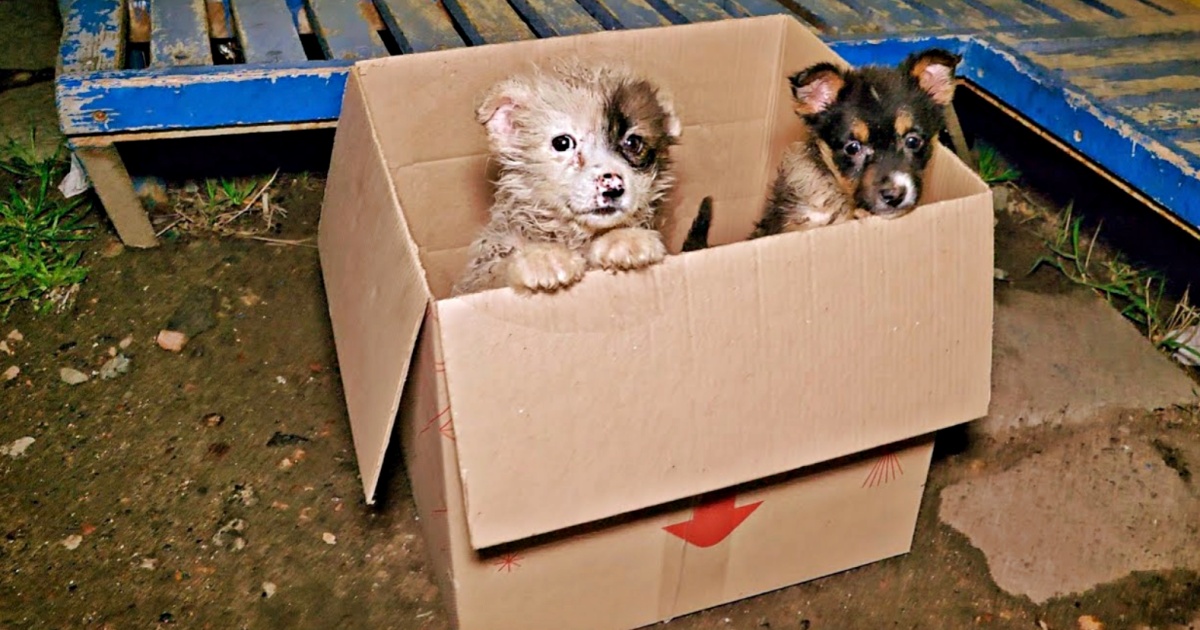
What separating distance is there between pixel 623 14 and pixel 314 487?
6.60 feet

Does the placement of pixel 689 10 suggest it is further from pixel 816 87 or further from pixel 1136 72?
pixel 1136 72

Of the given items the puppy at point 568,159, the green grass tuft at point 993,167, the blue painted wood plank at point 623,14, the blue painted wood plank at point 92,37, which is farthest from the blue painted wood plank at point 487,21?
the green grass tuft at point 993,167

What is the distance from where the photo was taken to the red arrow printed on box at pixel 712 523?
221cm

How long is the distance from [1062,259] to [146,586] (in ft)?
10.9

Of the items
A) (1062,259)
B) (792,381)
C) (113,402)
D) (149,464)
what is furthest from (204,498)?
(1062,259)

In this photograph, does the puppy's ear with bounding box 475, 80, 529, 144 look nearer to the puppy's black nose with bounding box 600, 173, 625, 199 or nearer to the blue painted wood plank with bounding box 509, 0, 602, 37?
the puppy's black nose with bounding box 600, 173, 625, 199

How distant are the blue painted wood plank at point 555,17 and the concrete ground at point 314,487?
1.23 metres

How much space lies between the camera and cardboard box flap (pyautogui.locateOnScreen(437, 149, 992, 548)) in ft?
5.86

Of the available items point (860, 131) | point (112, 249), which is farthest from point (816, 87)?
point (112, 249)

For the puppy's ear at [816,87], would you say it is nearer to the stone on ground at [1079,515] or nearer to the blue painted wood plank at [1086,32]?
the stone on ground at [1079,515]

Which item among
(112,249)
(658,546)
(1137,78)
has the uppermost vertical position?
(1137,78)

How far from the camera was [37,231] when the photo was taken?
3.58m

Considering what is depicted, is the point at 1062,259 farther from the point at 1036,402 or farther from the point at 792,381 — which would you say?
the point at 792,381

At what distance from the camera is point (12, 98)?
4500mm
